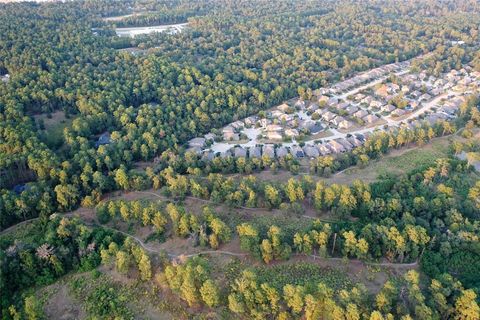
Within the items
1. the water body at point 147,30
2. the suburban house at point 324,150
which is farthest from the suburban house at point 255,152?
the water body at point 147,30

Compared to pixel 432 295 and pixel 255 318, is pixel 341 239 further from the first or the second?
pixel 255 318

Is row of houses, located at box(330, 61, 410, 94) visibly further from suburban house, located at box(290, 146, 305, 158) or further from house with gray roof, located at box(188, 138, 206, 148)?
house with gray roof, located at box(188, 138, 206, 148)

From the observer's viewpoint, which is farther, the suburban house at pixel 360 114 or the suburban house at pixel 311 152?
the suburban house at pixel 360 114

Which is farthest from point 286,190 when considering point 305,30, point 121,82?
point 305,30

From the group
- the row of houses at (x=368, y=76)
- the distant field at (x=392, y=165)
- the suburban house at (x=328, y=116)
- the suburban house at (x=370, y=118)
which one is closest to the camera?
the distant field at (x=392, y=165)

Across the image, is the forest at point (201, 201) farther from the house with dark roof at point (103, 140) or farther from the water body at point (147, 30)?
the water body at point (147, 30)

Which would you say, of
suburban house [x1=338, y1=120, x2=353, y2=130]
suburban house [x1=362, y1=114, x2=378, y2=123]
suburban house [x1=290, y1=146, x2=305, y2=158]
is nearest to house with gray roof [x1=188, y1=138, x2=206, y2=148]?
suburban house [x1=290, y1=146, x2=305, y2=158]
